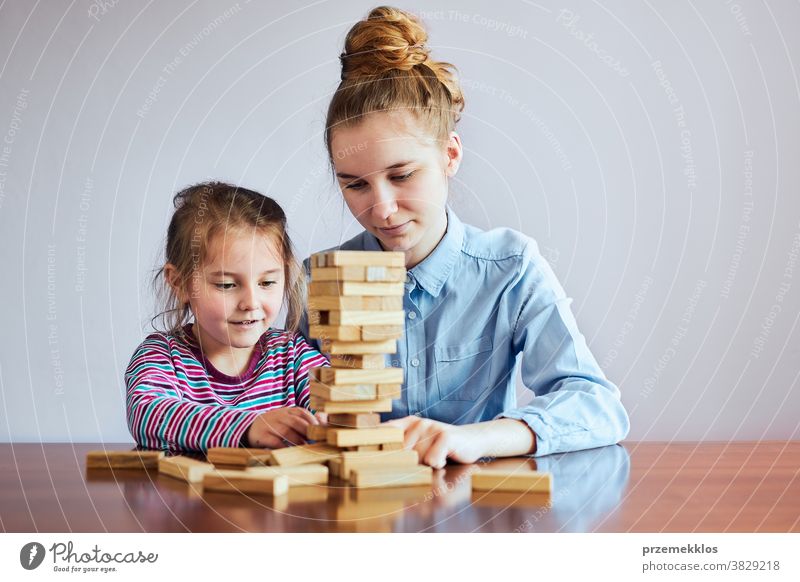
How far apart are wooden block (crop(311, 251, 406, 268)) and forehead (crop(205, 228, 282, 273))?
0.64 m

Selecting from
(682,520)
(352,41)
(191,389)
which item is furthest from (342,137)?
(682,520)

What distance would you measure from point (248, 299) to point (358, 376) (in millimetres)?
682

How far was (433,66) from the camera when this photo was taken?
209cm

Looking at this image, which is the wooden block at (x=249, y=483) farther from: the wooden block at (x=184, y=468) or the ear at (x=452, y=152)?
the ear at (x=452, y=152)

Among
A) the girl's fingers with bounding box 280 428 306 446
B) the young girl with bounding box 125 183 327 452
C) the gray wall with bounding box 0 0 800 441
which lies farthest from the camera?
the gray wall with bounding box 0 0 800 441

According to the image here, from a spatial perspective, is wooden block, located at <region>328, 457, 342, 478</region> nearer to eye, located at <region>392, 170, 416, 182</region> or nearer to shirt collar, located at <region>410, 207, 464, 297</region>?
eye, located at <region>392, 170, 416, 182</region>

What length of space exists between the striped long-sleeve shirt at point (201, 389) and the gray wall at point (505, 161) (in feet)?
4.63

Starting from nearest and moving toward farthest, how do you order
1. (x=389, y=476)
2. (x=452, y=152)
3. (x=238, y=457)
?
(x=389, y=476), (x=238, y=457), (x=452, y=152)

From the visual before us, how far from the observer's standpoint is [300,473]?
133cm

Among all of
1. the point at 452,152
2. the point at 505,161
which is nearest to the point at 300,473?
the point at 452,152

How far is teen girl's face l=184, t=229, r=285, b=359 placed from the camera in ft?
6.60

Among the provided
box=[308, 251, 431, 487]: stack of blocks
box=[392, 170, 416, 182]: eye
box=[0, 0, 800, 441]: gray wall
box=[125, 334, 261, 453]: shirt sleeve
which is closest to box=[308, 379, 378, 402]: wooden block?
box=[308, 251, 431, 487]: stack of blocks

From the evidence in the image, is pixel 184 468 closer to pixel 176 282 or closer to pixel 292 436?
pixel 292 436
